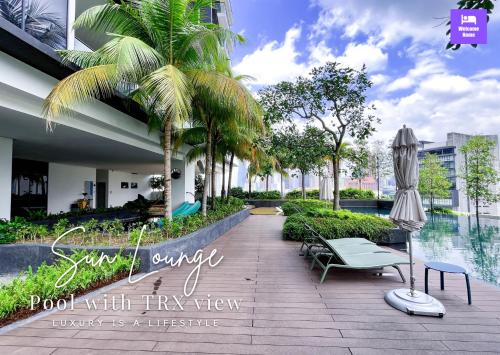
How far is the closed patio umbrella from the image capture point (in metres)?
3.61

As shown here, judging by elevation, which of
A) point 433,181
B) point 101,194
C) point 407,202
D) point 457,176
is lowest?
point 101,194

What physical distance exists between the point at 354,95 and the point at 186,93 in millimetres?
6913

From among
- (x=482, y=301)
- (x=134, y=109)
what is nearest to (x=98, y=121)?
(x=134, y=109)

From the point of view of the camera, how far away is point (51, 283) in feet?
12.2

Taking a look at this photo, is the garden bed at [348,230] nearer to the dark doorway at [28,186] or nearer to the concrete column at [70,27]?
the concrete column at [70,27]

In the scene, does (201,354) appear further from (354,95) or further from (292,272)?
(354,95)

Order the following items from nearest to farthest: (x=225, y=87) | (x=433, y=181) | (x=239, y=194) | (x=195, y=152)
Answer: (x=225, y=87) → (x=195, y=152) → (x=433, y=181) → (x=239, y=194)

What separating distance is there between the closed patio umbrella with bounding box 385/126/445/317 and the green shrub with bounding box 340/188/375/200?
2276cm

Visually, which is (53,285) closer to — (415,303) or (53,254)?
(53,254)

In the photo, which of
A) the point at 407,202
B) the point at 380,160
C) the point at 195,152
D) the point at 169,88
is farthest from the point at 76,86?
the point at 380,160

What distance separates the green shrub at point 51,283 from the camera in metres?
3.36

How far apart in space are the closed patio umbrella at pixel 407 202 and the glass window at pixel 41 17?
21.6 feet

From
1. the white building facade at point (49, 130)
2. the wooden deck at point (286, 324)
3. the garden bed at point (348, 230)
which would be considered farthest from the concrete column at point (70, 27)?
the garden bed at point (348, 230)

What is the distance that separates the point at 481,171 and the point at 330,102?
523 inches
